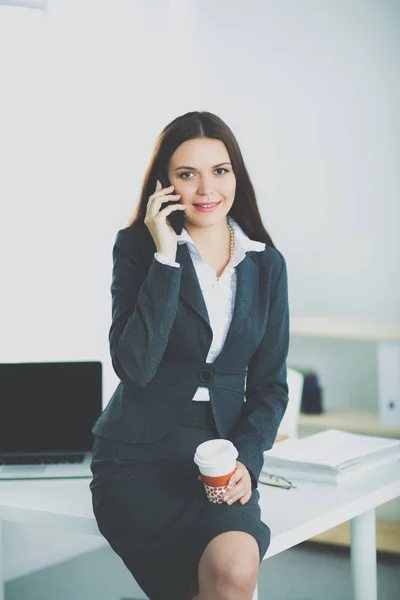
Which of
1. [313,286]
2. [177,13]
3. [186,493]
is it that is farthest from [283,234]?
[186,493]

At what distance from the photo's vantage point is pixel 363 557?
7.82 ft

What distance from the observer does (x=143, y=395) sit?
2000mm

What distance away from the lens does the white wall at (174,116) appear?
10.5 ft

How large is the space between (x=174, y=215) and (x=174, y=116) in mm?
1987

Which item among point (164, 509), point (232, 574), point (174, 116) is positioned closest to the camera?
point (232, 574)

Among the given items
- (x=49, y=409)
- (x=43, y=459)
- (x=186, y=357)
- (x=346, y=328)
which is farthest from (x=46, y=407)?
(x=346, y=328)

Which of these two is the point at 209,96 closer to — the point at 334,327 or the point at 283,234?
the point at 283,234

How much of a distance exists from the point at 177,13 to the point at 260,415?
2718mm

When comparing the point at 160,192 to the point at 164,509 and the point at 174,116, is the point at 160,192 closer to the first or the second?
the point at 164,509

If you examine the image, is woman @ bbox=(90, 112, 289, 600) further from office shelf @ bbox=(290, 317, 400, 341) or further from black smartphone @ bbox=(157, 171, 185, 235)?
office shelf @ bbox=(290, 317, 400, 341)

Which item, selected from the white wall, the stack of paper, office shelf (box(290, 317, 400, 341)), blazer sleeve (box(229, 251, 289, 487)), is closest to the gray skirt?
blazer sleeve (box(229, 251, 289, 487))

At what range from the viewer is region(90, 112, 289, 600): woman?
1.81m

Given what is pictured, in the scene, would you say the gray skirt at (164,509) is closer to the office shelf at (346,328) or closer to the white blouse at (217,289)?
the white blouse at (217,289)

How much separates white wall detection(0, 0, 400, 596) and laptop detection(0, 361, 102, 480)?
0.58 metres
